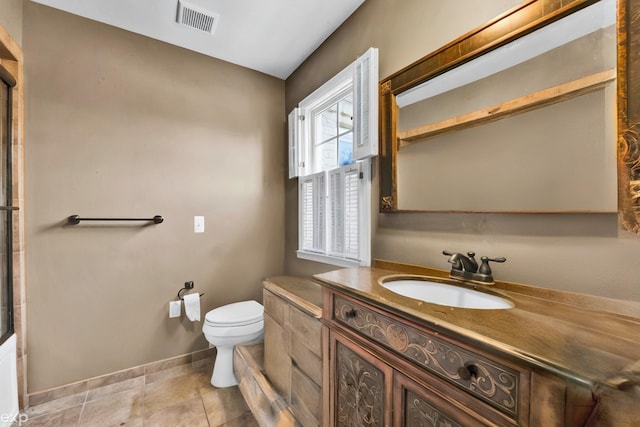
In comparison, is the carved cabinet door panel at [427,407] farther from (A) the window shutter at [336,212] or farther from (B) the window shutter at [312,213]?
(B) the window shutter at [312,213]

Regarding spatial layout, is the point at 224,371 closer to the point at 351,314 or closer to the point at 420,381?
the point at 351,314

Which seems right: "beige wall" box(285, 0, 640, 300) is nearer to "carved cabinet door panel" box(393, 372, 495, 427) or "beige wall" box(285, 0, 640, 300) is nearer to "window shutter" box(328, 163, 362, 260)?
"window shutter" box(328, 163, 362, 260)

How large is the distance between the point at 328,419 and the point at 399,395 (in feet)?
1.42

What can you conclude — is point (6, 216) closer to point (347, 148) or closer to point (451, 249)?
point (347, 148)

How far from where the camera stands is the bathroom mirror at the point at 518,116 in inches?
30.4

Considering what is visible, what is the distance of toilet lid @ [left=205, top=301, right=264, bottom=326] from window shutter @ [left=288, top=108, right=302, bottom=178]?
1153 millimetres

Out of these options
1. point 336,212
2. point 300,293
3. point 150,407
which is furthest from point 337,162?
point 150,407

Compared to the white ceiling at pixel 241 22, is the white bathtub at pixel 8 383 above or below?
below

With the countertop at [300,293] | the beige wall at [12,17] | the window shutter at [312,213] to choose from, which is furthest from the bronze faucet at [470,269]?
the beige wall at [12,17]

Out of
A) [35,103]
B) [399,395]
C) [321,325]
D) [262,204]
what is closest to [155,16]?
[35,103]

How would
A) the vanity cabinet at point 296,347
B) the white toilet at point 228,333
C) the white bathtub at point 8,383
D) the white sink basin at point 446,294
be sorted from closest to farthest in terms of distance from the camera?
the white sink basin at point 446,294 → the vanity cabinet at point 296,347 → the white bathtub at point 8,383 → the white toilet at point 228,333

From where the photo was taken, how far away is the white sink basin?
35.6 inches

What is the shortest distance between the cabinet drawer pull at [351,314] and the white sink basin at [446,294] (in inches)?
6.5

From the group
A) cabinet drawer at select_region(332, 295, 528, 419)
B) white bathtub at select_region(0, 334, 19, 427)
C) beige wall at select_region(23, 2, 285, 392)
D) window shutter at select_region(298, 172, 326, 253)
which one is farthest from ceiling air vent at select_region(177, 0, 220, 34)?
white bathtub at select_region(0, 334, 19, 427)
